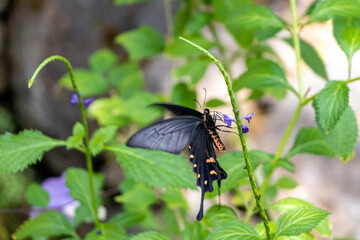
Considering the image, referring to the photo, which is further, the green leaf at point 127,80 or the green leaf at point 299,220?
the green leaf at point 127,80

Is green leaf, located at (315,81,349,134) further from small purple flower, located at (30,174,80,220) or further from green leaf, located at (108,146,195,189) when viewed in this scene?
small purple flower, located at (30,174,80,220)

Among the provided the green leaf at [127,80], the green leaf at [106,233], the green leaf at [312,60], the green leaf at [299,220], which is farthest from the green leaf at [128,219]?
the green leaf at [127,80]

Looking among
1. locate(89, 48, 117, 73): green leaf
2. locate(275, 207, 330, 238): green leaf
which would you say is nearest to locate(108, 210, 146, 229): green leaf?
locate(275, 207, 330, 238): green leaf

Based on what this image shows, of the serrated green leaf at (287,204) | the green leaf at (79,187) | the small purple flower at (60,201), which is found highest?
the serrated green leaf at (287,204)

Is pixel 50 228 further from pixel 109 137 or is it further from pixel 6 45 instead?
pixel 6 45

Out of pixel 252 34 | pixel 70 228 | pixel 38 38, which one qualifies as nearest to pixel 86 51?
pixel 38 38

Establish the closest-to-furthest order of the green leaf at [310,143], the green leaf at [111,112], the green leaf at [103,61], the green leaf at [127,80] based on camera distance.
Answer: the green leaf at [310,143], the green leaf at [111,112], the green leaf at [127,80], the green leaf at [103,61]

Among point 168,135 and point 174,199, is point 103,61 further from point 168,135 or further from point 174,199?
point 168,135

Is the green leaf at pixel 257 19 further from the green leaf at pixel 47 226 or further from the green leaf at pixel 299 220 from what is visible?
the green leaf at pixel 47 226

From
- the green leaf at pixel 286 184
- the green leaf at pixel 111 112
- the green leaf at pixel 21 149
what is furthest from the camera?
the green leaf at pixel 111 112
